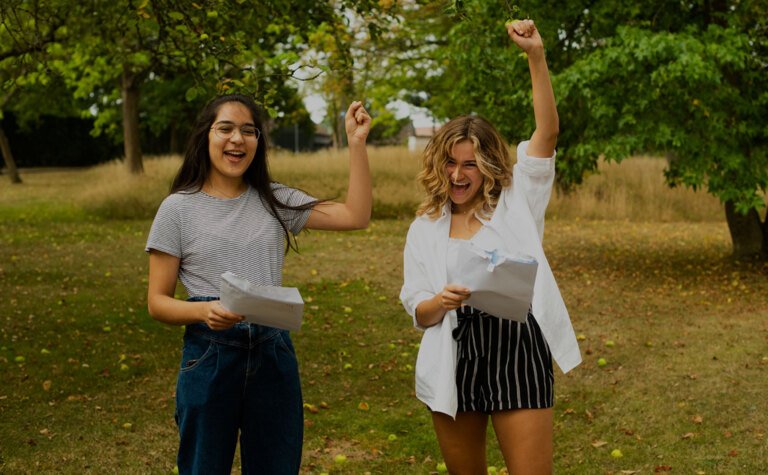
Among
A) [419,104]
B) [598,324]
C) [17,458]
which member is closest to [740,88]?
[598,324]

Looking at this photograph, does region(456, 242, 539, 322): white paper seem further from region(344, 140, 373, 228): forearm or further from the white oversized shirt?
region(344, 140, 373, 228): forearm

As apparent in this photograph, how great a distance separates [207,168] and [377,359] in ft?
19.6

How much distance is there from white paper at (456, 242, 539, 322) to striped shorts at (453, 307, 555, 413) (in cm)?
30

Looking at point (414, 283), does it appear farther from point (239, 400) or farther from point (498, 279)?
point (239, 400)

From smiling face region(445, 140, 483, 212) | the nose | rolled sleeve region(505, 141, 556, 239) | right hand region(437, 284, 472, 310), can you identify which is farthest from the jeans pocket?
rolled sleeve region(505, 141, 556, 239)

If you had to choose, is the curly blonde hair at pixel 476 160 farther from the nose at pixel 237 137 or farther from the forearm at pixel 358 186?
the nose at pixel 237 137

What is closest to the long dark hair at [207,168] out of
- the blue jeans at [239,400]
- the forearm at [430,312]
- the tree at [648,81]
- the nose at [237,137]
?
the nose at [237,137]

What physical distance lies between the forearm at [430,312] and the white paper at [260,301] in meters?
0.63

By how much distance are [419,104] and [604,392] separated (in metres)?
20.9

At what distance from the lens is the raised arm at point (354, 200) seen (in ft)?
11.8

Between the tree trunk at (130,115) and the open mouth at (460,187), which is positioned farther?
the tree trunk at (130,115)

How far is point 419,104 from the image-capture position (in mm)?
28125

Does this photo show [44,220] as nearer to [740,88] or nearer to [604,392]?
[740,88]

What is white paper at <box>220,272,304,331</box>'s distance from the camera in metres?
2.95
